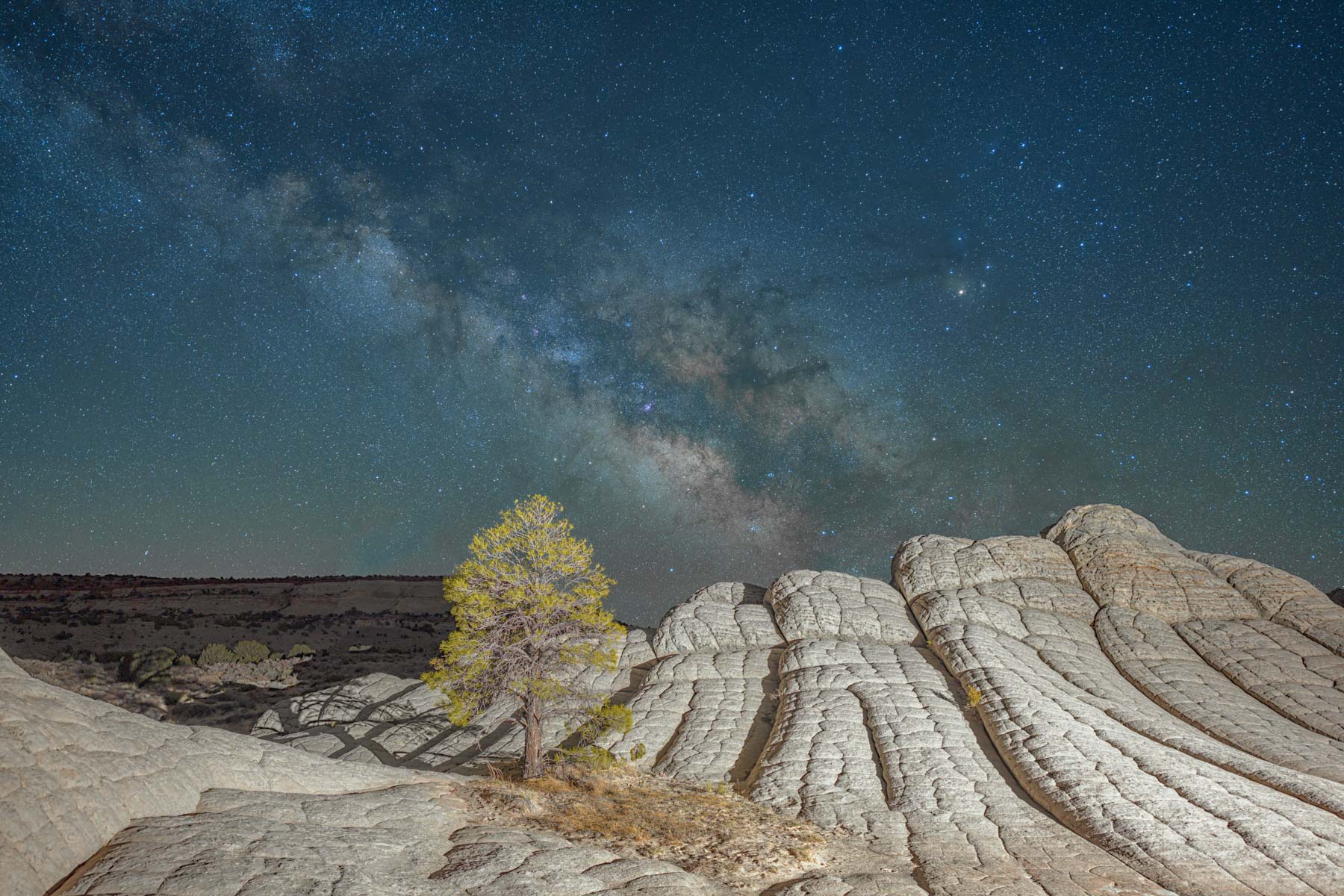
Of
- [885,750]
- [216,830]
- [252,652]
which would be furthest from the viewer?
[252,652]

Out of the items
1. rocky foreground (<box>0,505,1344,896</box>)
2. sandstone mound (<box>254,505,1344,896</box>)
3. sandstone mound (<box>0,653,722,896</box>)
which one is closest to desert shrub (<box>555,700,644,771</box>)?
sandstone mound (<box>254,505,1344,896</box>)

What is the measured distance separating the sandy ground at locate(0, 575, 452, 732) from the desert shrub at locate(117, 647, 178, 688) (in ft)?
1.82

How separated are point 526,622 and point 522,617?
181 mm

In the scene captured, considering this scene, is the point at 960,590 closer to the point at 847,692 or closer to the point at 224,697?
the point at 847,692

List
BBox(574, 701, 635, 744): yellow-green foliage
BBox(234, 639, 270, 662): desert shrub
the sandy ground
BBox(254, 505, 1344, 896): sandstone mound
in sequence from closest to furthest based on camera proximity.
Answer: BBox(254, 505, 1344, 896): sandstone mound < BBox(574, 701, 635, 744): yellow-green foliage < the sandy ground < BBox(234, 639, 270, 662): desert shrub

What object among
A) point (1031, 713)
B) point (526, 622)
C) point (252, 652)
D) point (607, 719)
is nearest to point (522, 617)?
point (526, 622)

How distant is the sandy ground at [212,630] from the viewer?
34.2 meters

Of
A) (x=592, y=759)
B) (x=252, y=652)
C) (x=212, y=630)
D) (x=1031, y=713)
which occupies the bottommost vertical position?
(x=592, y=759)

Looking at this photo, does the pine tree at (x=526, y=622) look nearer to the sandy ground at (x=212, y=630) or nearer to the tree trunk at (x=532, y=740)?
the tree trunk at (x=532, y=740)

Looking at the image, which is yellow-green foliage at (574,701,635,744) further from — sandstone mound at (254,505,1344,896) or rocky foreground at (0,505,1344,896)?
rocky foreground at (0,505,1344,896)

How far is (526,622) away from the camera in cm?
1764

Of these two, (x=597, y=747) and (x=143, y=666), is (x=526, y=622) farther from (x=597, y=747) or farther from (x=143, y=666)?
(x=143, y=666)

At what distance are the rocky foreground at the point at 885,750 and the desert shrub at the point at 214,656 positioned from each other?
52.2 feet

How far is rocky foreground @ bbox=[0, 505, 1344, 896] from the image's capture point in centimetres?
854
